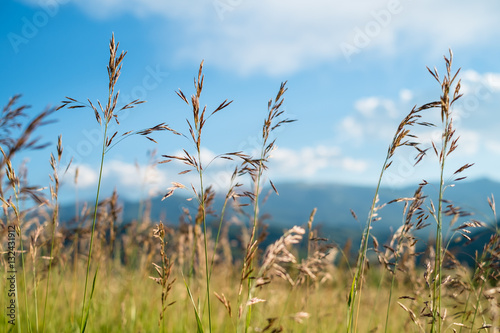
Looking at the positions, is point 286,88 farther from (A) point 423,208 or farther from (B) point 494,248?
(B) point 494,248

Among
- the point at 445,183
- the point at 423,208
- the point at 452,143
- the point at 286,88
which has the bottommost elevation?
the point at 423,208

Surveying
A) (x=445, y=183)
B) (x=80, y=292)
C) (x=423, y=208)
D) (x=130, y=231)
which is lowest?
(x=80, y=292)

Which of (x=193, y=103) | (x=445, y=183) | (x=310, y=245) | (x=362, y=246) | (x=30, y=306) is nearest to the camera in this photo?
(x=193, y=103)

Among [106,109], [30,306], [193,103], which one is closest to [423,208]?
[193,103]

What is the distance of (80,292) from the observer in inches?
186

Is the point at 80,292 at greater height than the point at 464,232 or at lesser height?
lesser

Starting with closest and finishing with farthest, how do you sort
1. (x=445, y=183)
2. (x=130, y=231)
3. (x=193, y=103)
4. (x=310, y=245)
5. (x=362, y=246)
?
(x=193, y=103), (x=445, y=183), (x=362, y=246), (x=310, y=245), (x=130, y=231)

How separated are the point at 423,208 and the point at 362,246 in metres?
0.39

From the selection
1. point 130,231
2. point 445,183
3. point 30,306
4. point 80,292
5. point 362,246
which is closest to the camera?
point 445,183

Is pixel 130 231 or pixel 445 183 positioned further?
pixel 130 231

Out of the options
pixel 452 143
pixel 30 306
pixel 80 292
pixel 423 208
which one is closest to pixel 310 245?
pixel 423 208

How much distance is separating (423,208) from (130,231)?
3.36 m

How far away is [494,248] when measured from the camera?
2.11 meters

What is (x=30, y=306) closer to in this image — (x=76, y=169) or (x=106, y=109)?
(x=76, y=169)
